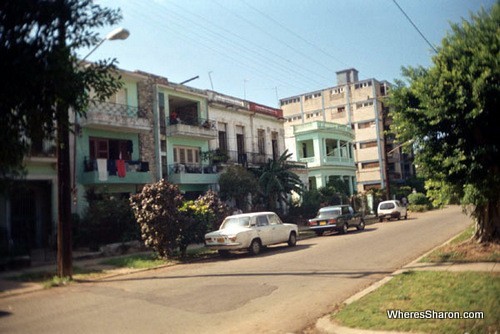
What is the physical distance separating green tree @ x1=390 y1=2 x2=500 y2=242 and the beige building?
49022mm

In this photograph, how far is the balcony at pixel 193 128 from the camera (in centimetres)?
2611

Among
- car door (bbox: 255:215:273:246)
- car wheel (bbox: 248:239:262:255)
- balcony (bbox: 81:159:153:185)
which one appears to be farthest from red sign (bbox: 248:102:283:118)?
car wheel (bbox: 248:239:262:255)

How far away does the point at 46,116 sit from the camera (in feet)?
16.2

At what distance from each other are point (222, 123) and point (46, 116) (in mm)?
26345

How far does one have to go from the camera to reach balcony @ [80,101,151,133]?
2138 cm

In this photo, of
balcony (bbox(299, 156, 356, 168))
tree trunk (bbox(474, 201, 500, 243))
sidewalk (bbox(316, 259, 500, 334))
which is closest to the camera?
sidewalk (bbox(316, 259, 500, 334))

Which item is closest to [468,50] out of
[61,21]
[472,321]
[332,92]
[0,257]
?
[472,321]

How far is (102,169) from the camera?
2092 cm

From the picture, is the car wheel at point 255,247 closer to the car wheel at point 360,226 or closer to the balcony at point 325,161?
the car wheel at point 360,226

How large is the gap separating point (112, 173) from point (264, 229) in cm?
975

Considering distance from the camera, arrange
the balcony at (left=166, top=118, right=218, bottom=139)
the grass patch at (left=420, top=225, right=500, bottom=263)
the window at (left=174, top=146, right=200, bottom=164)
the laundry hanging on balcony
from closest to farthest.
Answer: the grass patch at (left=420, top=225, right=500, bottom=263)
the laundry hanging on balcony
the balcony at (left=166, top=118, right=218, bottom=139)
the window at (left=174, top=146, right=200, bottom=164)

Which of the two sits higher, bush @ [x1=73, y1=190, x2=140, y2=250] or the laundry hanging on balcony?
the laundry hanging on balcony

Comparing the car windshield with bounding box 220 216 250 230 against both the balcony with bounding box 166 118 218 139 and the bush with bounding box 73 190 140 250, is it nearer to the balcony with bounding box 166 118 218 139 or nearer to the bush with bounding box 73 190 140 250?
the bush with bounding box 73 190 140 250

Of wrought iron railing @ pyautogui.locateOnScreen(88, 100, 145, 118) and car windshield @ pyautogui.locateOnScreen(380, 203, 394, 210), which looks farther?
car windshield @ pyautogui.locateOnScreen(380, 203, 394, 210)
